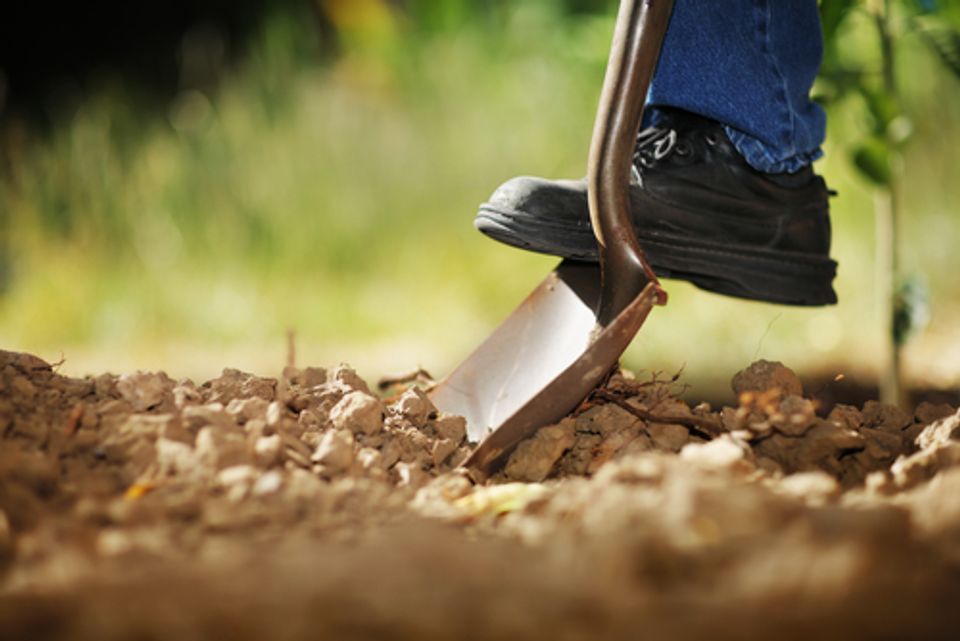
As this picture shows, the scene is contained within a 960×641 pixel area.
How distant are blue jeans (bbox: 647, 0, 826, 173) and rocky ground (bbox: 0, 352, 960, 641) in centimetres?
42

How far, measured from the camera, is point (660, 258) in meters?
1.58

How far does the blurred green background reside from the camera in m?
3.37

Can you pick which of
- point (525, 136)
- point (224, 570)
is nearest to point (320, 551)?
point (224, 570)

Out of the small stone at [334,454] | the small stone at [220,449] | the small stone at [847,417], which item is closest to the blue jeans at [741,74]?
the small stone at [847,417]

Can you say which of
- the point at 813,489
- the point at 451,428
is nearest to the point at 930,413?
the point at 813,489

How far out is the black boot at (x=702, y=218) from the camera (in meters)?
1.53

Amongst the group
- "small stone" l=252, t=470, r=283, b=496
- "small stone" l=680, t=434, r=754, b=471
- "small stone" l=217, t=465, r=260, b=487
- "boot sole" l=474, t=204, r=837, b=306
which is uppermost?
"boot sole" l=474, t=204, r=837, b=306

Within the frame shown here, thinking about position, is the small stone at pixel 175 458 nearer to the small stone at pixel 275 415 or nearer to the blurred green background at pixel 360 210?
the small stone at pixel 275 415

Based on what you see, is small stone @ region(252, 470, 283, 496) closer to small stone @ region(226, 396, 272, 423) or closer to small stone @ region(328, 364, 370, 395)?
small stone @ region(226, 396, 272, 423)

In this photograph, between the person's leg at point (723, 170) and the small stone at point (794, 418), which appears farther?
the person's leg at point (723, 170)

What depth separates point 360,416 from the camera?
1394 mm

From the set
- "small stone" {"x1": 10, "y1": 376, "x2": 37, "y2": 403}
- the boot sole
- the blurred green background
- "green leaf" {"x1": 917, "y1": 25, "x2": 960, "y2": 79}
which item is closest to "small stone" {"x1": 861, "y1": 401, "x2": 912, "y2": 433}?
the boot sole

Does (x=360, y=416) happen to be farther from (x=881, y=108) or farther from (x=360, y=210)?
(x=360, y=210)

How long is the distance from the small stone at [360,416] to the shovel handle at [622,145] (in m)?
0.38
